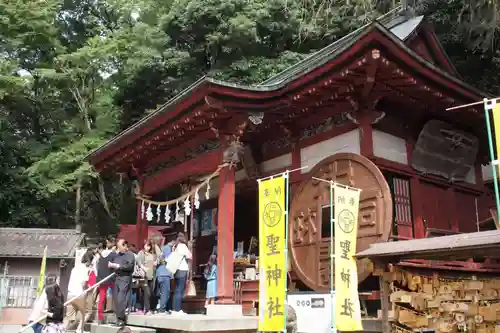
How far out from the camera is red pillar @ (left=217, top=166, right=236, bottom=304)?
9141 millimetres

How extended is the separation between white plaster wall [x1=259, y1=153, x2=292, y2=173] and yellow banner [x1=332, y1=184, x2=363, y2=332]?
11.4 ft

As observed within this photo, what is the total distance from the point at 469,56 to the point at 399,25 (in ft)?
25.7

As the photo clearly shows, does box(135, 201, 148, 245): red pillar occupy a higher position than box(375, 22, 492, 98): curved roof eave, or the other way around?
box(375, 22, 492, 98): curved roof eave

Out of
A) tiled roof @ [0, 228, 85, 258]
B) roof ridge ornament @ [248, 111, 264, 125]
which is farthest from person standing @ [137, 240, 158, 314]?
tiled roof @ [0, 228, 85, 258]

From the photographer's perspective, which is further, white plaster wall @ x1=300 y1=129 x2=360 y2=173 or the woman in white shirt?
the woman in white shirt

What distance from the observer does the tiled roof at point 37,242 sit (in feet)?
64.2

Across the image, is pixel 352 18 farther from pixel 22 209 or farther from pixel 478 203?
pixel 22 209

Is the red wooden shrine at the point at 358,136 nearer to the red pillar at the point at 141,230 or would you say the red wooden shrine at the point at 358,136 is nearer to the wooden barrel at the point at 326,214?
the wooden barrel at the point at 326,214

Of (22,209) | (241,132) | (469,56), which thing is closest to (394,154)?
(241,132)

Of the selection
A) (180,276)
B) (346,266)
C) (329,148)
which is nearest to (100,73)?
(180,276)

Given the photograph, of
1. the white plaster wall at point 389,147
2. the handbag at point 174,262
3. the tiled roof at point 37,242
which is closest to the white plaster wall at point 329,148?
the white plaster wall at point 389,147

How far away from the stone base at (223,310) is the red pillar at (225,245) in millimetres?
125

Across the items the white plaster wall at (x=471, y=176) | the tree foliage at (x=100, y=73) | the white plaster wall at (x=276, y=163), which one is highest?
the tree foliage at (x=100, y=73)

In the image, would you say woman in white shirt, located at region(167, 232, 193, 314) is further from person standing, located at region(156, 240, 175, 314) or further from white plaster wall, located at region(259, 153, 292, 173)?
white plaster wall, located at region(259, 153, 292, 173)
